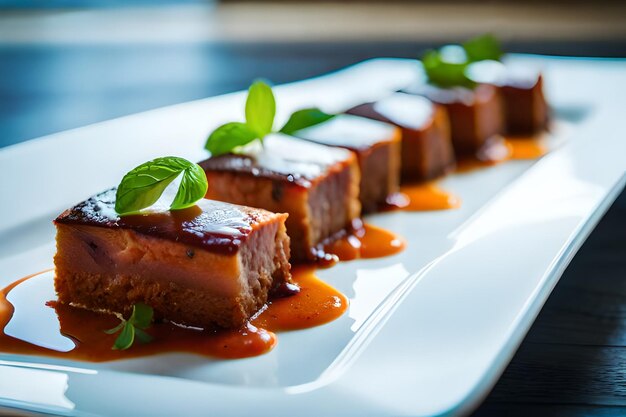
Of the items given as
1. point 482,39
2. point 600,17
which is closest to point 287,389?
point 482,39

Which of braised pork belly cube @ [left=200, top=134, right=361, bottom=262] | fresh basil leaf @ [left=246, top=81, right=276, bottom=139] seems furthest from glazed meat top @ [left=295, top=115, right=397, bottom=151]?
fresh basil leaf @ [left=246, top=81, right=276, bottom=139]

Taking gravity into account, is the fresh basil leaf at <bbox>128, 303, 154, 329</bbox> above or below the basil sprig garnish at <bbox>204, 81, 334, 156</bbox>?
below

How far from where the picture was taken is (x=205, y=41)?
28.5 feet

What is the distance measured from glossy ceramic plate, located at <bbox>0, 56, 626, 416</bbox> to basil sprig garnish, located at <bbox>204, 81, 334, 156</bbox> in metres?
0.56

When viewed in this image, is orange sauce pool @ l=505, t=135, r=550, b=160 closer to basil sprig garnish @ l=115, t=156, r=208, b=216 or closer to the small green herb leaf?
the small green herb leaf

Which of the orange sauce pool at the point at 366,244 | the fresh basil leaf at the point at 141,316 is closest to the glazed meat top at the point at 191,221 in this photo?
the fresh basil leaf at the point at 141,316

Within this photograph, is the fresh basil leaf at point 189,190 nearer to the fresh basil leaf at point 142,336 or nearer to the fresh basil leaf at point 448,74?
the fresh basil leaf at point 142,336

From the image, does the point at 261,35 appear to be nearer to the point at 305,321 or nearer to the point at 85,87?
the point at 85,87

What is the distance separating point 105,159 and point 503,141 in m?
2.36

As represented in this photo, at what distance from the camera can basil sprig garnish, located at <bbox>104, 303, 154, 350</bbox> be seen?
244cm

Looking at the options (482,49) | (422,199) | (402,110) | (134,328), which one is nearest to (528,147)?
(482,49)

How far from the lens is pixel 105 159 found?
4.00 m

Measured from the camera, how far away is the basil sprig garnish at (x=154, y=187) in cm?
263

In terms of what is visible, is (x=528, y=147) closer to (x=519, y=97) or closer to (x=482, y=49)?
(x=519, y=97)
